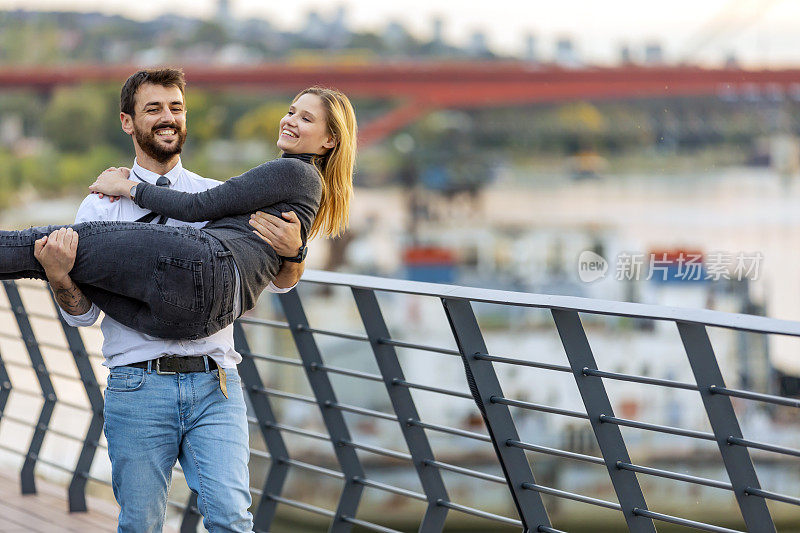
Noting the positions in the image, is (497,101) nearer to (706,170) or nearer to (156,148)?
(706,170)

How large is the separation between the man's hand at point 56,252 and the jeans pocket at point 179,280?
0.13 metres

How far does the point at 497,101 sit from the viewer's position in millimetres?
30250

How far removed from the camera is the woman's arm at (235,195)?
173 cm

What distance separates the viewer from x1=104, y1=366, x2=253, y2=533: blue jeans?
1.77 metres

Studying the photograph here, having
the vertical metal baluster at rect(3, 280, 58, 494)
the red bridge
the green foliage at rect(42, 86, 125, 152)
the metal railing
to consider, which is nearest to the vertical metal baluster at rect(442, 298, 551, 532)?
the metal railing

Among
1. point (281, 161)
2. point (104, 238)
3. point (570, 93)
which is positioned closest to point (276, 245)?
point (281, 161)

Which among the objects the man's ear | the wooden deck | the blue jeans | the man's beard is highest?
the man's ear

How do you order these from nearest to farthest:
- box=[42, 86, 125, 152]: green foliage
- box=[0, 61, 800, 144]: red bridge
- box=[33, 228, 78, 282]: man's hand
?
1. box=[33, 228, 78, 282]: man's hand
2. box=[0, 61, 800, 144]: red bridge
3. box=[42, 86, 125, 152]: green foliage

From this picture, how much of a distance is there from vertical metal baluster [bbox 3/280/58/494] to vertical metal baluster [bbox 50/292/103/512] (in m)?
0.19

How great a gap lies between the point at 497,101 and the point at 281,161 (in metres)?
28.9

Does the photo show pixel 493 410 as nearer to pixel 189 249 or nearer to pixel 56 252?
pixel 189 249

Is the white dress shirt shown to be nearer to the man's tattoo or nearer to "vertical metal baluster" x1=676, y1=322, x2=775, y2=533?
the man's tattoo

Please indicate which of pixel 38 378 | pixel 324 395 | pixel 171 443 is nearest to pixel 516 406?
pixel 171 443

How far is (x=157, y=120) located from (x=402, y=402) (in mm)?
825
